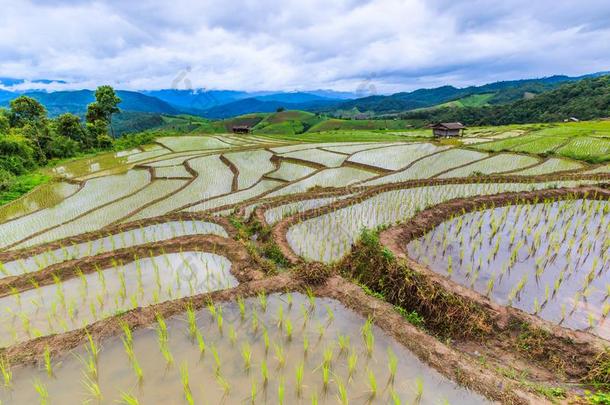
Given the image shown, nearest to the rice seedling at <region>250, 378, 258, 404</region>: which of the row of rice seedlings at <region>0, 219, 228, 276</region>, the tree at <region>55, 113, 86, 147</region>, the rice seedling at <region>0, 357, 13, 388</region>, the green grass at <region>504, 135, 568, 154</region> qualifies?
the rice seedling at <region>0, 357, 13, 388</region>

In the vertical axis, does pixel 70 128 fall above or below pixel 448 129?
above

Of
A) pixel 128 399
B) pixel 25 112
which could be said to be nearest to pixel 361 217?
pixel 128 399

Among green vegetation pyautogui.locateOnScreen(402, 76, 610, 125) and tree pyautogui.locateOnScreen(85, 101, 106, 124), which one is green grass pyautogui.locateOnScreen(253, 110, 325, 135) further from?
tree pyautogui.locateOnScreen(85, 101, 106, 124)

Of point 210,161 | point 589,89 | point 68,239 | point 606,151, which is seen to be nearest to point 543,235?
point 68,239

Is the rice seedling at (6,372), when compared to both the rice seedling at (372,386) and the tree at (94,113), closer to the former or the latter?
the rice seedling at (372,386)

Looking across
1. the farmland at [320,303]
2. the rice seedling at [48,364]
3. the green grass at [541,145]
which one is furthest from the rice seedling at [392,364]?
the green grass at [541,145]

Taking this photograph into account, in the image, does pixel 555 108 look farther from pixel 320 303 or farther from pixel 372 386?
pixel 372 386

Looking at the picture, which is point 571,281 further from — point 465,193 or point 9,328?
point 9,328
